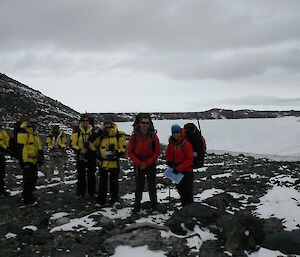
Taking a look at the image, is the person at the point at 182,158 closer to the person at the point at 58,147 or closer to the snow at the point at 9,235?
the snow at the point at 9,235

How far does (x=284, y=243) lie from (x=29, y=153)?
Result: 7.20 m

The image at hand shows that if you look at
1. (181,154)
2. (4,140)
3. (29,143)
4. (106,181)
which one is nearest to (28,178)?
(29,143)

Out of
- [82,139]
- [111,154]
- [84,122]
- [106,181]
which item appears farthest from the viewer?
[84,122]

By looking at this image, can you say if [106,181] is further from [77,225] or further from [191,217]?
[191,217]

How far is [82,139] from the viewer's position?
35.2 ft

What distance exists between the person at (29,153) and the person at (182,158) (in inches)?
161

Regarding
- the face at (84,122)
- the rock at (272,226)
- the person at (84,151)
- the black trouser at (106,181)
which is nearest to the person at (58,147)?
the person at (84,151)

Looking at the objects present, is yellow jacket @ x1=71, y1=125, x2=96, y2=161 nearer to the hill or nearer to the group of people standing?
the group of people standing

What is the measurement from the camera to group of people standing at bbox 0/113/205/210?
866 cm

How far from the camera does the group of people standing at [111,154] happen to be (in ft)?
28.4

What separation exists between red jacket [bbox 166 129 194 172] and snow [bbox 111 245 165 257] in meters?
2.46

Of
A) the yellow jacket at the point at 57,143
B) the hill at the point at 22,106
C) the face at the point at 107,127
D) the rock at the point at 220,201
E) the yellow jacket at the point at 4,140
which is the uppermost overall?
the hill at the point at 22,106

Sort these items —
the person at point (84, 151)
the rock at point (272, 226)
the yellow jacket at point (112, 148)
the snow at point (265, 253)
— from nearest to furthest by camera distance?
the snow at point (265, 253), the rock at point (272, 226), the yellow jacket at point (112, 148), the person at point (84, 151)

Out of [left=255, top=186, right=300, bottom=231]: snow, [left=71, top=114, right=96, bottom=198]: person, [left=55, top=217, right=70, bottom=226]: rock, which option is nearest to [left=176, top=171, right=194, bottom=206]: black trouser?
[left=255, top=186, right=300, bottom=231]: snow
